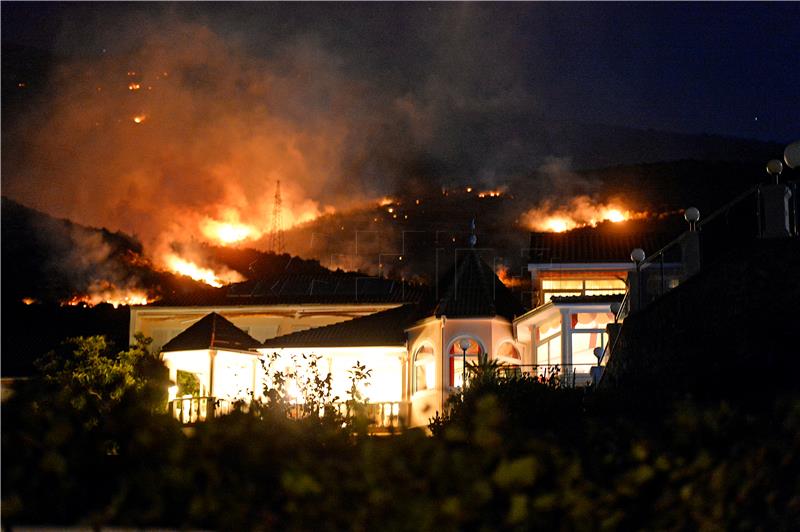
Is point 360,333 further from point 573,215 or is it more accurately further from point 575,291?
point 573,215

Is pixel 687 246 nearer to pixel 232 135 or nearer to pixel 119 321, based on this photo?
pixel 119 321

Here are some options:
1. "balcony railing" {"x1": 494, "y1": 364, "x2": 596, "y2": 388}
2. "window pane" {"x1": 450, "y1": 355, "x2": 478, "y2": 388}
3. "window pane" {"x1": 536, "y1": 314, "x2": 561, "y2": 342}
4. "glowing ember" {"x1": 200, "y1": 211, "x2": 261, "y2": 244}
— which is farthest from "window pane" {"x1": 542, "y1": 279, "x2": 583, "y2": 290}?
"glowing ember" {"x1": 200, "y1": 211, "x2": 261, "y2": 244}

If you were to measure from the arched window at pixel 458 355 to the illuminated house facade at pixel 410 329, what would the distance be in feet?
0.11

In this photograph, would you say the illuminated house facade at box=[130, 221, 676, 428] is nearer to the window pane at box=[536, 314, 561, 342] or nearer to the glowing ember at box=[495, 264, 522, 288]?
the window pane at box=[536, 314, 561, 342]

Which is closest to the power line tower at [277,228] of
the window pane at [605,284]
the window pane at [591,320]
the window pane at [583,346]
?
the window pane at [605,284]

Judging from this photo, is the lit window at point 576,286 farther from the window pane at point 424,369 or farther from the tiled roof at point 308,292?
the tiled roof at point 308,292

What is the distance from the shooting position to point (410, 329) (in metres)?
30.8

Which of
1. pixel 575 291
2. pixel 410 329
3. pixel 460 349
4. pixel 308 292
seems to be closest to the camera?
pixel 460 349

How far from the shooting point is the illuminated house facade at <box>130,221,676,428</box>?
28.0 meters

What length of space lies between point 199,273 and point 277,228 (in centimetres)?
1158

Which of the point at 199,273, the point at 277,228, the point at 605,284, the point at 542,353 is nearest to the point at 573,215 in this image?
the point at 605,284

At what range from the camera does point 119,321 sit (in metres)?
41.1

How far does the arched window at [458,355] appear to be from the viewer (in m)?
28.5

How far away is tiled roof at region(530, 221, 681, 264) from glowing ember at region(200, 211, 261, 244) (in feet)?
86.5
